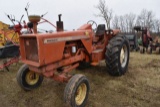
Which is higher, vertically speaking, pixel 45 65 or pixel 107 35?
pixel 107 35

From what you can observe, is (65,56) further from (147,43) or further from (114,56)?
(147,43)

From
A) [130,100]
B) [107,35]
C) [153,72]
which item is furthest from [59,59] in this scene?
[153,72]

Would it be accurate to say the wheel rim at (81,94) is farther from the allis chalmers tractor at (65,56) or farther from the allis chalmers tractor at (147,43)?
the allis chalmers tractor at (147,43)

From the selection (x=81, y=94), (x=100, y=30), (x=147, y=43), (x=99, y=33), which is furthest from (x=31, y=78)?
(x=147, y=43)

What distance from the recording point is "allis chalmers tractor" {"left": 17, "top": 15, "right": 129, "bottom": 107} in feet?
12.4

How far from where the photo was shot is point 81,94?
4086 mm

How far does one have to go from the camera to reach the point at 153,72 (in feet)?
20.5

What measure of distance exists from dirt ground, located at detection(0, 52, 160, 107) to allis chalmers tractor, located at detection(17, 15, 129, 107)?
286 millimetres

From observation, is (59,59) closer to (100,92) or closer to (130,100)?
(100,92)

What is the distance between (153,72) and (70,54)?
3.05 m

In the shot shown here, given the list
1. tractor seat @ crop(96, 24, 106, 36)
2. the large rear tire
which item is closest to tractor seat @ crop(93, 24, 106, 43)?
tractor seat @ crop(96, 24, 106, 36)

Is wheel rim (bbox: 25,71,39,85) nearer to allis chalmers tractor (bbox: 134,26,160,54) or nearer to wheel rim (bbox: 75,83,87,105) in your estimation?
wheel rim (bbox: 75,83,87,105)

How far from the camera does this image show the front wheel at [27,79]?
479cm

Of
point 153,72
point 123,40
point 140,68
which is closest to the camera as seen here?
point 123,40
